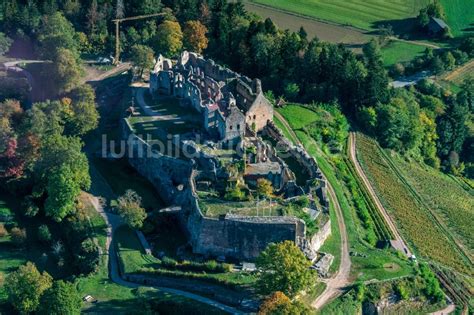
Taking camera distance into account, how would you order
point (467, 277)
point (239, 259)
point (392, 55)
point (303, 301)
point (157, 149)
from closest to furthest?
1. point (303, 301)
2. point (239, 259)
3. point (467, 277)
4. point (157, 149)
5. point (392, 55)

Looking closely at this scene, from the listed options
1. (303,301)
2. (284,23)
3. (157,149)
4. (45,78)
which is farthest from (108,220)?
(284,23)

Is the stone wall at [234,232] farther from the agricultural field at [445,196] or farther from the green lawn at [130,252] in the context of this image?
the agricultural field at [445,196]

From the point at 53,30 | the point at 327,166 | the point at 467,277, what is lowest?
the point at 467,277

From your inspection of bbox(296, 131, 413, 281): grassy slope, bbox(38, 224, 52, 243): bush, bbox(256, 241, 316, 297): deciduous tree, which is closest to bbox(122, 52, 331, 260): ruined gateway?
bbox(296, 131, 413, 281): grassy slope

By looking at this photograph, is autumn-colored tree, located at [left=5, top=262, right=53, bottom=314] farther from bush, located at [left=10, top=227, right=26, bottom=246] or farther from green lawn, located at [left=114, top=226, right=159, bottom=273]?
bush, located at [left=10, top=227, right=26, bottom=246]

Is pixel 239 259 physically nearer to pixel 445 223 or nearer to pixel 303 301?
pixel 303 301

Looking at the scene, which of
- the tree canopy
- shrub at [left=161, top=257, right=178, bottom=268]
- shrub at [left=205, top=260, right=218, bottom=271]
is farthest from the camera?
shrub at [left=161, top=257, right=178, bottom=268]
